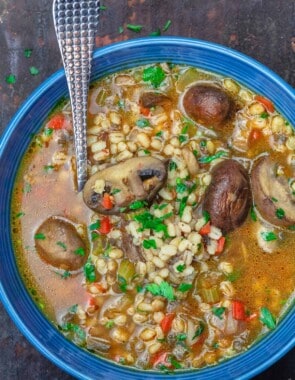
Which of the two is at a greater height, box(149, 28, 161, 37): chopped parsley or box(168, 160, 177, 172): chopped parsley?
box(149, 28, 161, 37): chopped parsley

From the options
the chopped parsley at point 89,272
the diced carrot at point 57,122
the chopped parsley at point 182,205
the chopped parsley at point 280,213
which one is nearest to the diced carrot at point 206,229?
the chopped parsley at point 182,205

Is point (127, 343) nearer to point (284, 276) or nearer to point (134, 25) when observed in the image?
point (284, 276)

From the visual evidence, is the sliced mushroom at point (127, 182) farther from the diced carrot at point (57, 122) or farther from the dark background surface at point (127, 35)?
the dark background surface at point (127, 35)

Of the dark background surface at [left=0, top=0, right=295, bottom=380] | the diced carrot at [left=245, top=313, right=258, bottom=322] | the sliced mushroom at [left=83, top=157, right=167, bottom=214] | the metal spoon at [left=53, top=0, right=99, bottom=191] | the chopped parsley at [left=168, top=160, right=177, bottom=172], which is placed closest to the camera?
the metal spoon at [left=53, top=0, right=99, bottom=191]

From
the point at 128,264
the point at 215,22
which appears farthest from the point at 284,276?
the point at 215,22

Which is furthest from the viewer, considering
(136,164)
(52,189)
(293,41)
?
(293,41)

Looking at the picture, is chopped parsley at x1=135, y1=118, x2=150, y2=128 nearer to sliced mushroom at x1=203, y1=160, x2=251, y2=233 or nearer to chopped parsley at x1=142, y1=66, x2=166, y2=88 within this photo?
chopped parsley at x1=142, y1=66, x2=166, y2=88

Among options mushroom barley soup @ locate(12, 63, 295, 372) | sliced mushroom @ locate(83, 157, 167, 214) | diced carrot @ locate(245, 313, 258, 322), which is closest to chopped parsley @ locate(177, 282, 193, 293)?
mushroom barley soup @ locate(12, 63, 295, 372)
